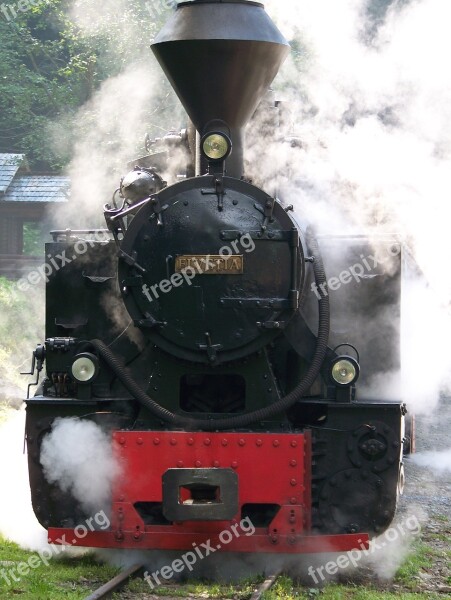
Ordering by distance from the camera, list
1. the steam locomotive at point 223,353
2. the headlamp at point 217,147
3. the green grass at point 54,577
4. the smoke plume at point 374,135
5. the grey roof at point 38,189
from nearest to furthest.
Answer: the green grass at point 54,577 → the steam locomotive at point 223,353 → the headlamp at point 217,147 → the smoke plume at point 374,135 → the grey roof at point 38,189

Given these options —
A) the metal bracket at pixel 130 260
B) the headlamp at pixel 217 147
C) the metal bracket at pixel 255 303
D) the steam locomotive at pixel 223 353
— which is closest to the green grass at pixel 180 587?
the steam locomotive at pixel 223 353

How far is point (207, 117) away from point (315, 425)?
1.90 meters

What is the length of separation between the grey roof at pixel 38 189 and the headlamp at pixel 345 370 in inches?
692

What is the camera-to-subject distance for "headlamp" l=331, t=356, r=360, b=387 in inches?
227

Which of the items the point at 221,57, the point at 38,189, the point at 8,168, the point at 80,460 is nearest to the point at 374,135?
the point at 221,57

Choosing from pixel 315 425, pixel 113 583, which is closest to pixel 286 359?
pixel 315 425

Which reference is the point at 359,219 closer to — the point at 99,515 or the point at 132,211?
the point at 132,211

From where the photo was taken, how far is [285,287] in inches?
224

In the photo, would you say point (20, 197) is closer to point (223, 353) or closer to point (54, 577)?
point (223, 353)

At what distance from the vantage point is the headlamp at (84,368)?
587cm

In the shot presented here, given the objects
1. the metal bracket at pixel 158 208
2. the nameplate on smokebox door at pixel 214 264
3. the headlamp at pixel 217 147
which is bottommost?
the nameplate on smokebox door at pixel 214 264

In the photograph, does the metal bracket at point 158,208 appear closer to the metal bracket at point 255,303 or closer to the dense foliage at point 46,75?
the metal bracket at point 255,303

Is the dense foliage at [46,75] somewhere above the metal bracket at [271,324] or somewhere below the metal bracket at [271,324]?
above

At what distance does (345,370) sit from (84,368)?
58.6 inches
